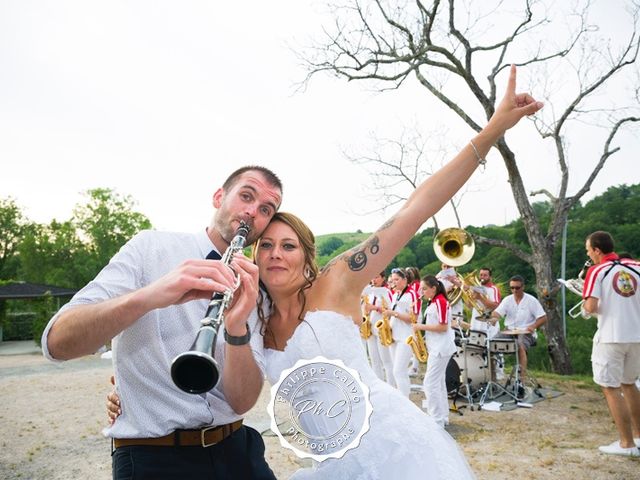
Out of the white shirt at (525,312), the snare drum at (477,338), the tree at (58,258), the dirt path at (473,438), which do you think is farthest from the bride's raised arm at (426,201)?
the tree at (58,258)

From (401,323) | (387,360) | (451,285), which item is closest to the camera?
(401,323)

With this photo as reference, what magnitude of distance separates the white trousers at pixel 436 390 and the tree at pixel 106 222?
41.8 metres

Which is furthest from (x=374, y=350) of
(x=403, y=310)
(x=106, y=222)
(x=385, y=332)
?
(x=106, y=222)

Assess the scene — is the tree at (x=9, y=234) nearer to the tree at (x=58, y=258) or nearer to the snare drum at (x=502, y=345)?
the tree at (x=58, y=258)

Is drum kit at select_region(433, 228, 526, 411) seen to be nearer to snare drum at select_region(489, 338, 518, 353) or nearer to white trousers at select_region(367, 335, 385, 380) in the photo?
snare drum at select_region(489, 338, 518, 353)

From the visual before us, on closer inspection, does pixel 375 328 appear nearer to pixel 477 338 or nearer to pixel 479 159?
pixel 477 338

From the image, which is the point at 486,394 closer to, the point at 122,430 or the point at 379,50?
the point at 122,430

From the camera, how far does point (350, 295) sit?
7.61 ft

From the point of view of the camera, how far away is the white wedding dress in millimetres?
1738

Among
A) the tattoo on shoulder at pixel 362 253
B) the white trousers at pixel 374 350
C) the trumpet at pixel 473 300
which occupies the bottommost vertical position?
the white trousers at pixel 374 350

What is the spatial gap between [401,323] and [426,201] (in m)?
→ 8.15

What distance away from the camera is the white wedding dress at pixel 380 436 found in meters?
1.74

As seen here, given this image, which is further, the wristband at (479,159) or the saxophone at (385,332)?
the saxophone at (385,332)

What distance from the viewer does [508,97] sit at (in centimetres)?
233
